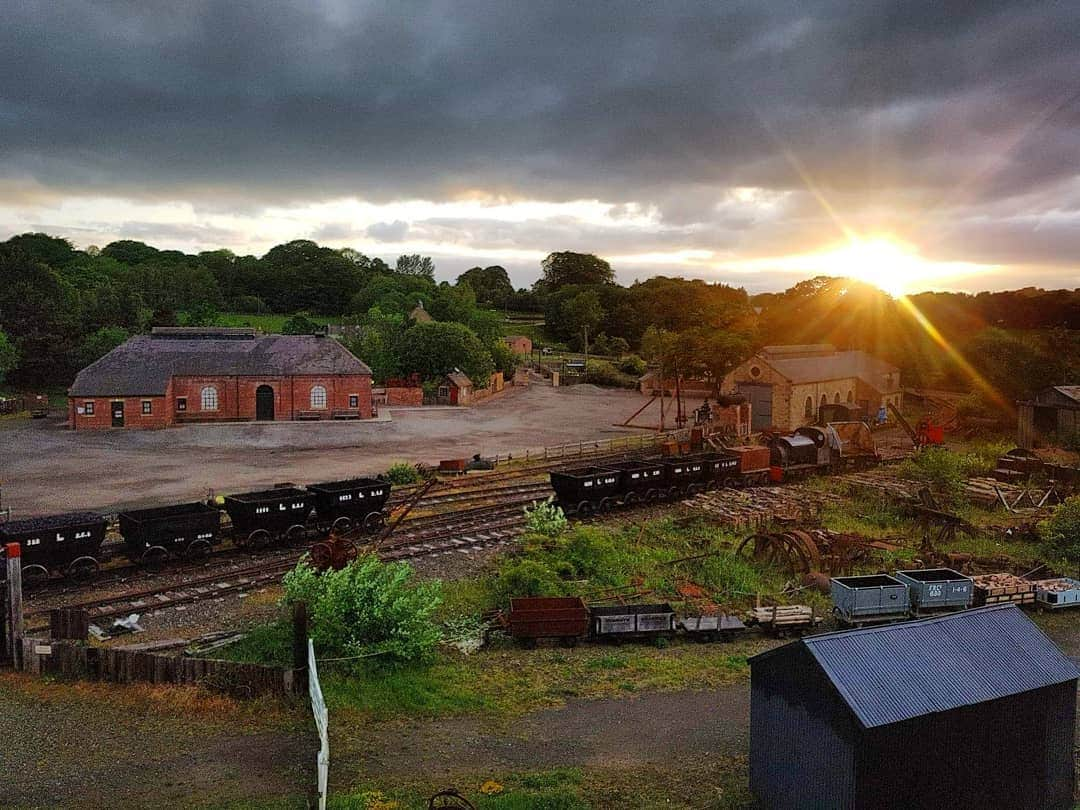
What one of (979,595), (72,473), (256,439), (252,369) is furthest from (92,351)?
(979,595)

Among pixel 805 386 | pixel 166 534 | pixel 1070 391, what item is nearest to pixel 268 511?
pixel 166 534

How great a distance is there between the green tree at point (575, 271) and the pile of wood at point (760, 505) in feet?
401

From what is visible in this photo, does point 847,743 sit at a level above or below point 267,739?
above

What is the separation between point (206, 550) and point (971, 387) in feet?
200

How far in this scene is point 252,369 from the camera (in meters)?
58.1

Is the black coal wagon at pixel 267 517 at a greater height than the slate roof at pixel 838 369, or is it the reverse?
the slate roof at pixel 838 369

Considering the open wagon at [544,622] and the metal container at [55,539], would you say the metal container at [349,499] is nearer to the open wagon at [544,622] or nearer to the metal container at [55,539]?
the metal container at [55,539]

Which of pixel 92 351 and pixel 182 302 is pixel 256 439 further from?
pixel 182 302

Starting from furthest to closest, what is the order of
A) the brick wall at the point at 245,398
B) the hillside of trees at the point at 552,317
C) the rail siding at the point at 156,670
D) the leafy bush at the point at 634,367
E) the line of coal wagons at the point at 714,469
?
the leafy bush at the point at 634,367 < the hillside of trees at the point at 552,317 < the brick wall at the point at 245,398 < the line of coal wagons at the point at 714,469 < the rail siding at the point at 156,670

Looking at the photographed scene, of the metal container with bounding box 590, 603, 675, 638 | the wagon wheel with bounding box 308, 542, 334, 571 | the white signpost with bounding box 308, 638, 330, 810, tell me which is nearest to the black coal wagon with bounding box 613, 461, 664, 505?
the metal container with bounding box 590, 603, 675, 638

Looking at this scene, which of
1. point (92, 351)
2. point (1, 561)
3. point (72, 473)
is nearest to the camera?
point (1, 561)

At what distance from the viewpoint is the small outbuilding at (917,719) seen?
10883mm

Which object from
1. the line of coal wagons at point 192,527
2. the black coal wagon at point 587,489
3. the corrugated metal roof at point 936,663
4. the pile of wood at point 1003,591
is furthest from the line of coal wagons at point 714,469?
the corrugated metal roof at point 936,663

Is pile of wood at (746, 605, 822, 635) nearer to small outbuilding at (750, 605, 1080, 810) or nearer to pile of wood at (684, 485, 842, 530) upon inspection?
small outbuilding at (750, 605, 1080, 810)
